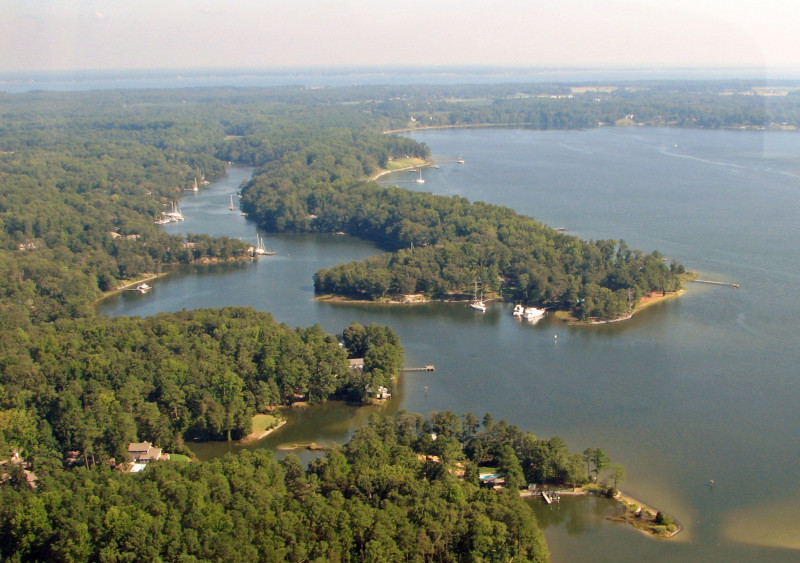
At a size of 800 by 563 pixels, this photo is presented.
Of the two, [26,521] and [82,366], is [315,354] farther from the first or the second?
[26,521]

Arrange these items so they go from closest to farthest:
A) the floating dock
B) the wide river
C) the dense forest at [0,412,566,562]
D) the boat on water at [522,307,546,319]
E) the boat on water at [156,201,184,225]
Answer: the dense forest at [0,412,566,562], the wide river, the floating dock, the boat on water at [522,307,546,319], the boat on water at [156,201,184,225]

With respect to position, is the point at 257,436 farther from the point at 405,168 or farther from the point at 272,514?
the point at 405,168

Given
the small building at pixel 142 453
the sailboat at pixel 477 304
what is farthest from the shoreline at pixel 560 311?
the small building at pixel 142 453

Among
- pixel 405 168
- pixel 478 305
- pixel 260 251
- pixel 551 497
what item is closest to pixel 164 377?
pixel 551 497

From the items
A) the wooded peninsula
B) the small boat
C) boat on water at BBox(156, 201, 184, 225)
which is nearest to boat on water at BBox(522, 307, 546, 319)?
the wooded peninsula

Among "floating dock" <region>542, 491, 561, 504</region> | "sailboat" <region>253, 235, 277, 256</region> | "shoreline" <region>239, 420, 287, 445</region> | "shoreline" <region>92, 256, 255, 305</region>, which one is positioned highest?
"sailboat" <region>253, 235, 277, 256</region>

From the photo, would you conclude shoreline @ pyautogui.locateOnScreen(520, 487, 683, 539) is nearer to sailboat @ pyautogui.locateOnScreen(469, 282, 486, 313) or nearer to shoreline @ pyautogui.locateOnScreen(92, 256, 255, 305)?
sailboat @ pyautogui.locateOnScreen(469, 282, 486, 313)

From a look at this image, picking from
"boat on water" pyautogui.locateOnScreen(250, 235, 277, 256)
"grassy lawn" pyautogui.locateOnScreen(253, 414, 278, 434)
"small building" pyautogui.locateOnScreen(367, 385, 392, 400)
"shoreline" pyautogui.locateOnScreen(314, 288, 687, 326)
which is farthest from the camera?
"boat on water" pyautogui.locateOnScreen(250, 235, 277, 256)
